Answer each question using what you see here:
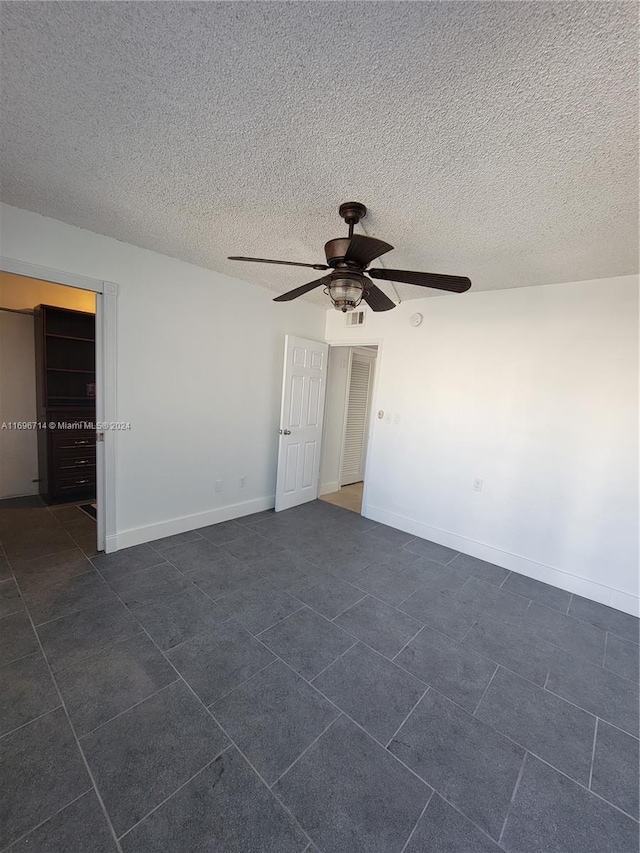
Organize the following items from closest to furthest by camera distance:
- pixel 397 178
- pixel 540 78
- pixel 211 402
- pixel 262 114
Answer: pixel 540 78 < pixel 262 114 < pixel 397 178 < pixel 211 402

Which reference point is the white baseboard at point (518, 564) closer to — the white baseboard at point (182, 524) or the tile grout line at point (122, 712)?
the white baseboard at point (182, 524)

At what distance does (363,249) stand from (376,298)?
59 centimetres

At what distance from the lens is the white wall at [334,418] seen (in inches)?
188

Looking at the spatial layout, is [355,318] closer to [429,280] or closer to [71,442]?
[429,280]

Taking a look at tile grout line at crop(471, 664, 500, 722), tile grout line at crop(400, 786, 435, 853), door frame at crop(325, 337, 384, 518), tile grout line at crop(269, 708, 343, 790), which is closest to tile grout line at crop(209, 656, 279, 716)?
tile grout line at crop(269, 708, 343, 790)

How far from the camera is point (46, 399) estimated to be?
12.4 feet

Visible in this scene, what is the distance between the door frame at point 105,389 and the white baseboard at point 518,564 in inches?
108

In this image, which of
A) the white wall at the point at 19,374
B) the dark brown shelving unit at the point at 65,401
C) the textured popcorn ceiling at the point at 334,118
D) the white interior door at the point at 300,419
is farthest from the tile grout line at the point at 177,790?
the white wall at the point at 19,374

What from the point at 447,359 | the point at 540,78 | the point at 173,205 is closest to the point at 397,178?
the point at 540,78

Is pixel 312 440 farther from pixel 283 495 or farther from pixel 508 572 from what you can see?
pixel 508 572

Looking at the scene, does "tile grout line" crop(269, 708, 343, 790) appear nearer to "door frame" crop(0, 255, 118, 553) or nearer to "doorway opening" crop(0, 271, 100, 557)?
"door frame" crop(0, 255, 118, 553)

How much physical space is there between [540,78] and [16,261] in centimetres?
303

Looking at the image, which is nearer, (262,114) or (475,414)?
(262,114)

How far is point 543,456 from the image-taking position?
9.90ft
